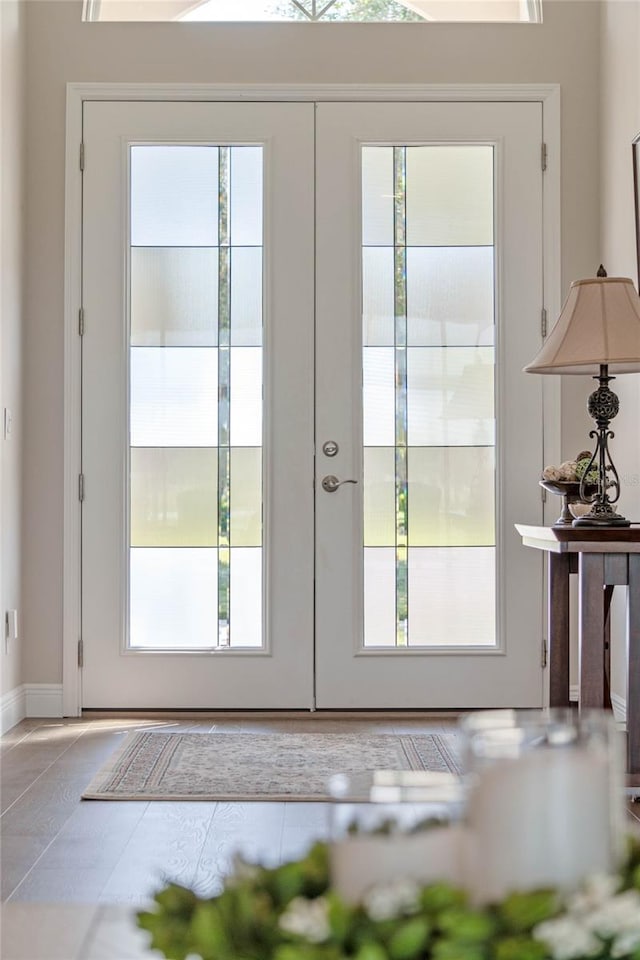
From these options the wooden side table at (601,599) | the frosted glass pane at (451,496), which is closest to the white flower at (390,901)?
the wooden side table at (601,599)

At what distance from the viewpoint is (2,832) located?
2.81 meters

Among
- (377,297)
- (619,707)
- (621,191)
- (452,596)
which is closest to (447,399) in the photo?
(377,297)

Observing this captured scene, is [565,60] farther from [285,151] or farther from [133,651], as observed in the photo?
[133,651]

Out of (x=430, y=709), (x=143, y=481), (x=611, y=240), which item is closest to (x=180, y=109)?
(x=143, y=481)

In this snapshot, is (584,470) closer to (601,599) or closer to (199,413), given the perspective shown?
(601,599)

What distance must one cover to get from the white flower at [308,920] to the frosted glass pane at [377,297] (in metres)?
3.80

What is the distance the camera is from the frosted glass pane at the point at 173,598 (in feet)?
13.8

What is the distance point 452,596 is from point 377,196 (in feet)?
5.39

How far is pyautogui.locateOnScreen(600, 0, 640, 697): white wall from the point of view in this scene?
380 centimetres

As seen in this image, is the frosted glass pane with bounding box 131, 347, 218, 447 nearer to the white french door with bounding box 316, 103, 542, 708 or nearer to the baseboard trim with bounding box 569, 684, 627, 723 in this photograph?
the white french door with bounding box 316, 103, 542, 708

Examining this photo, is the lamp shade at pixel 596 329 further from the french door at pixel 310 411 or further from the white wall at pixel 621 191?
the french door at pixel 310 411

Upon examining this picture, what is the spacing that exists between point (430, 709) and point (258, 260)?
194cm

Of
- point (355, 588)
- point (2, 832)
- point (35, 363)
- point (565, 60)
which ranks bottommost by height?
point (2, 832)

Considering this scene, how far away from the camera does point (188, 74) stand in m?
4.23
